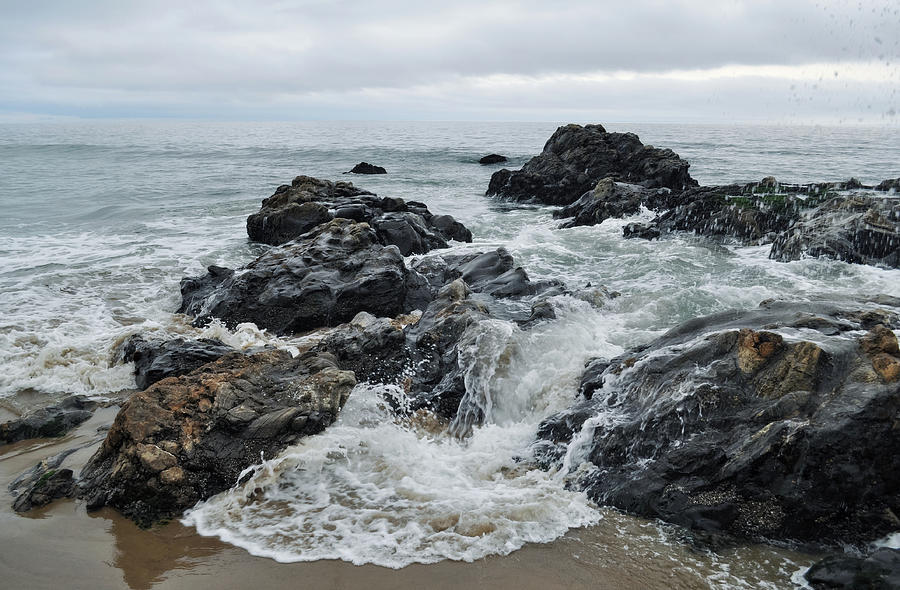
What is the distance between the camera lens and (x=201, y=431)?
18.1 ft

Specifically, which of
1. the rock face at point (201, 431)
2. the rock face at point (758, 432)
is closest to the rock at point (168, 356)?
the rock face at point (201, 431)

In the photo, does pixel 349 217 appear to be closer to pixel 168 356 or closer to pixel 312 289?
pixel 312 289

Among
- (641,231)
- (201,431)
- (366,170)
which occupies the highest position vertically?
(366,170)

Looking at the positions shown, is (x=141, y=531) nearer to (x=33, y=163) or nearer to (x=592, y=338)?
(x=592, y=338)

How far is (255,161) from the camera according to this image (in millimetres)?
44312

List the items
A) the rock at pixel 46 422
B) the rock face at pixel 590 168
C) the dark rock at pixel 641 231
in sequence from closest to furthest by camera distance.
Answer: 1. the rock at pixel 46 422
2. the dark rock at pixel 641 231
3. the rock face at pixel 590 168

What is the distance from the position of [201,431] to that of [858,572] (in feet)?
18.0

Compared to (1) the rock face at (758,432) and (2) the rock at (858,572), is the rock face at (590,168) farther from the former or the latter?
(2) the rock at (858,572)

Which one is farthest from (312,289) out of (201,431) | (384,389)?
(201,431)

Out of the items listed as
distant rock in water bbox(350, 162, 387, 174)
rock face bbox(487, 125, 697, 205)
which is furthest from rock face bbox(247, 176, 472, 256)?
distant rock in water bbox(350, 162, 387, 174)

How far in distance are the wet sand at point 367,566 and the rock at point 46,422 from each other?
2.11 meters

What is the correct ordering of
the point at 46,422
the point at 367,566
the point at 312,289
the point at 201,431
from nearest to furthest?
the point at 367,566 < the point at 201,431 < the point at 46,422 < the point at 312,289

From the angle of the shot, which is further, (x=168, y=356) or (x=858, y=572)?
(x=168, y=356)

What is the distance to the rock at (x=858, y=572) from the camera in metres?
3.63
